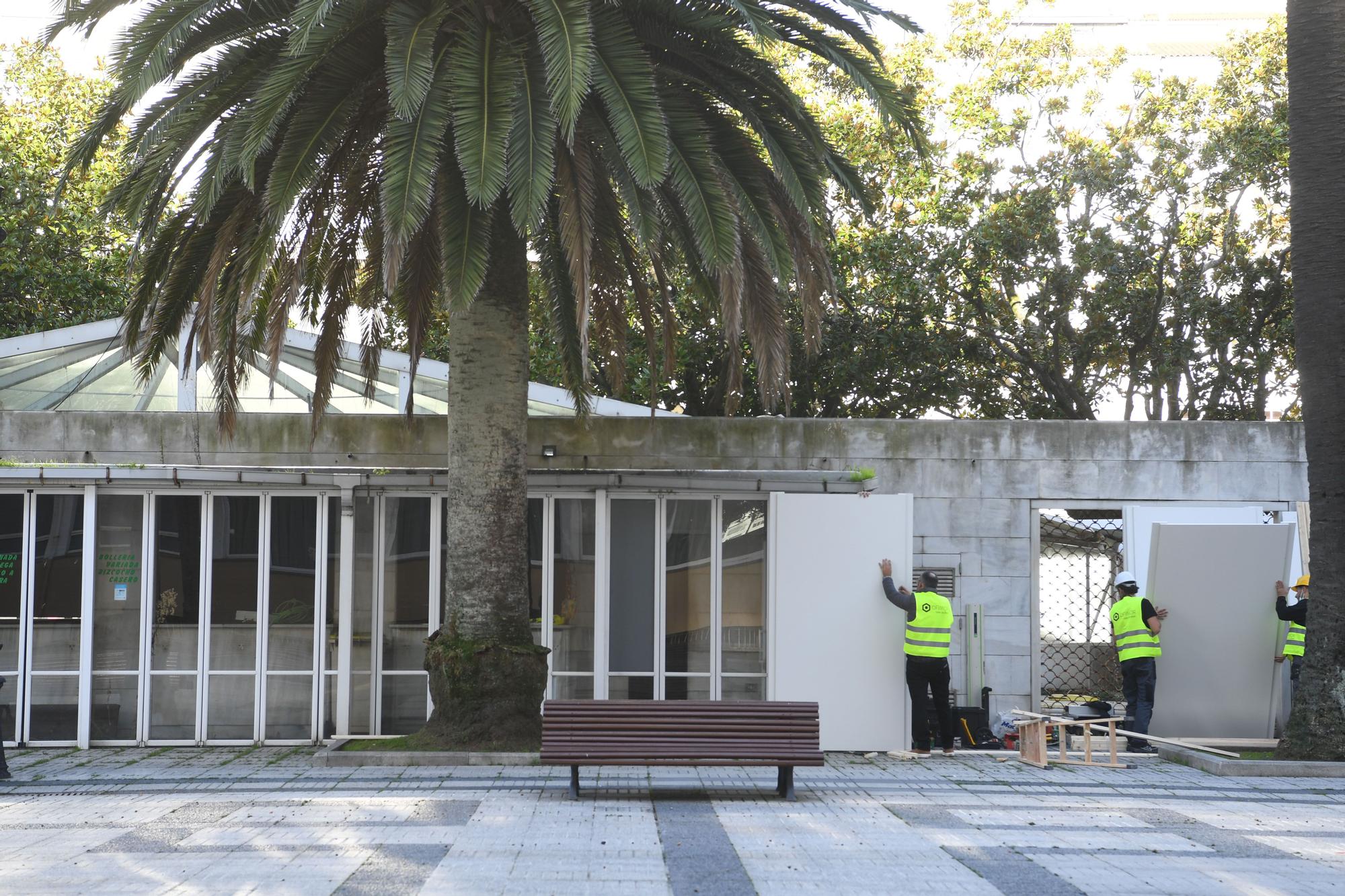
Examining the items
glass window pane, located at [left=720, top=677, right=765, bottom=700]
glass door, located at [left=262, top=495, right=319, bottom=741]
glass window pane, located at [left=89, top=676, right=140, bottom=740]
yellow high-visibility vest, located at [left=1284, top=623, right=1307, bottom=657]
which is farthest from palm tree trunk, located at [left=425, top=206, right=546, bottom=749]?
yellow high-visibility vest, located at [left=1284, top=623, right=1307, bottom=657]

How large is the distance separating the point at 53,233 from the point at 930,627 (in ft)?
53.2

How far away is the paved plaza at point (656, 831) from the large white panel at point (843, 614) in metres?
1.24

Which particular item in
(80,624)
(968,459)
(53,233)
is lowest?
(80,624)

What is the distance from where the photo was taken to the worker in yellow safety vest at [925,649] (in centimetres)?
1241

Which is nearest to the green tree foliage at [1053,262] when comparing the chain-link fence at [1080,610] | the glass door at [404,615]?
the chain-link fence at [1080,610]

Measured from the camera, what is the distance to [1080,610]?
20422mm

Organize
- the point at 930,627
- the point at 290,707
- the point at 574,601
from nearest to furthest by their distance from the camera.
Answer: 1. the point at 930,627
2. the point at 290,707
3. the point at 574,601

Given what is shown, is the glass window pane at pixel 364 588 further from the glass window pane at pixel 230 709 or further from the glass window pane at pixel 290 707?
the glass window pane at pixel 230 709

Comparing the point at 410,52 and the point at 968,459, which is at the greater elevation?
the point at 410,52

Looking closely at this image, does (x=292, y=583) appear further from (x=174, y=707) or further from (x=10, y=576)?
(x=10, y=576)

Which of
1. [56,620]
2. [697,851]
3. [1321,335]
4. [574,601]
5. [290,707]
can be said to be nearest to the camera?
[697,851]

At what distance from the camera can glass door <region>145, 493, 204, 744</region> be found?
12977 mm

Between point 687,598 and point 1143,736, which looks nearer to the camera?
point 1143,736

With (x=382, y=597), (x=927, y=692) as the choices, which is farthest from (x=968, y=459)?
(x=382, y=597)
